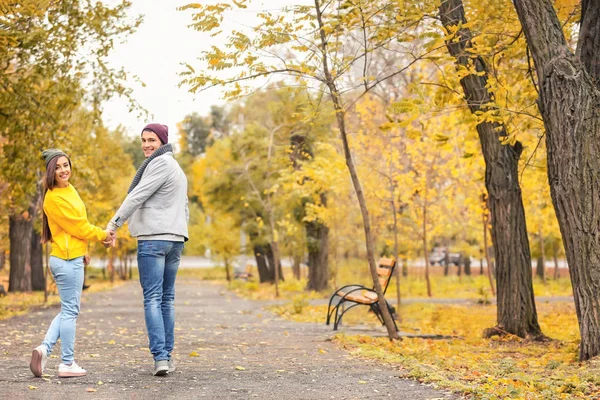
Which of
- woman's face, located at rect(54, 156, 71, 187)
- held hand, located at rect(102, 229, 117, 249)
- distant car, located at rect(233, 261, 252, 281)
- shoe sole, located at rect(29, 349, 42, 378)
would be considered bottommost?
shoe sole, located at rect(29, 349, 42, 378)

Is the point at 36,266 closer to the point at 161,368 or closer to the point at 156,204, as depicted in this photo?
the point at 156,204

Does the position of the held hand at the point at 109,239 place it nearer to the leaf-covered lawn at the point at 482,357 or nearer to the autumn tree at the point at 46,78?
the leaf-covered lawn at the point at 482,357

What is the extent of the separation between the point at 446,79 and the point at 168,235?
173 inches

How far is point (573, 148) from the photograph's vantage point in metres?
7.15

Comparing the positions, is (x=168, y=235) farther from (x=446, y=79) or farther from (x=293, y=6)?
(x=446, y=79)

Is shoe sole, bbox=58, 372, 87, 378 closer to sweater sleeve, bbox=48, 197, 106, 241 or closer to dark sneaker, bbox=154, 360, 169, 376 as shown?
dark sneaker, bbox=154, 360, 169, 376

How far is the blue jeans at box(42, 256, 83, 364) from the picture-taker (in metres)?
6.48

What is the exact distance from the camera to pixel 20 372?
6648 mm

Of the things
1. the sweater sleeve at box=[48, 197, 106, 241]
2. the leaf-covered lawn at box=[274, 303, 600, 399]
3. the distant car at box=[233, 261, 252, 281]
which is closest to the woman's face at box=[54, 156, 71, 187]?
the sweater sleeve at box=[48, 197, 106, 241]

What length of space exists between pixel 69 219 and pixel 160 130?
1150mm

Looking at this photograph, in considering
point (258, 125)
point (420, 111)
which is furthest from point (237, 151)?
point (420, 111)

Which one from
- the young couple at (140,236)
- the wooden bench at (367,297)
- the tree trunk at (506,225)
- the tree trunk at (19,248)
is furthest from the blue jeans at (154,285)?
the tree trunk at (19,248)

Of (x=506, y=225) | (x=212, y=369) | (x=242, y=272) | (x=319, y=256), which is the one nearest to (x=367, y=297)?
(x=506, y=225)

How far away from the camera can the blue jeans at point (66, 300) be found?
648 centimetres
